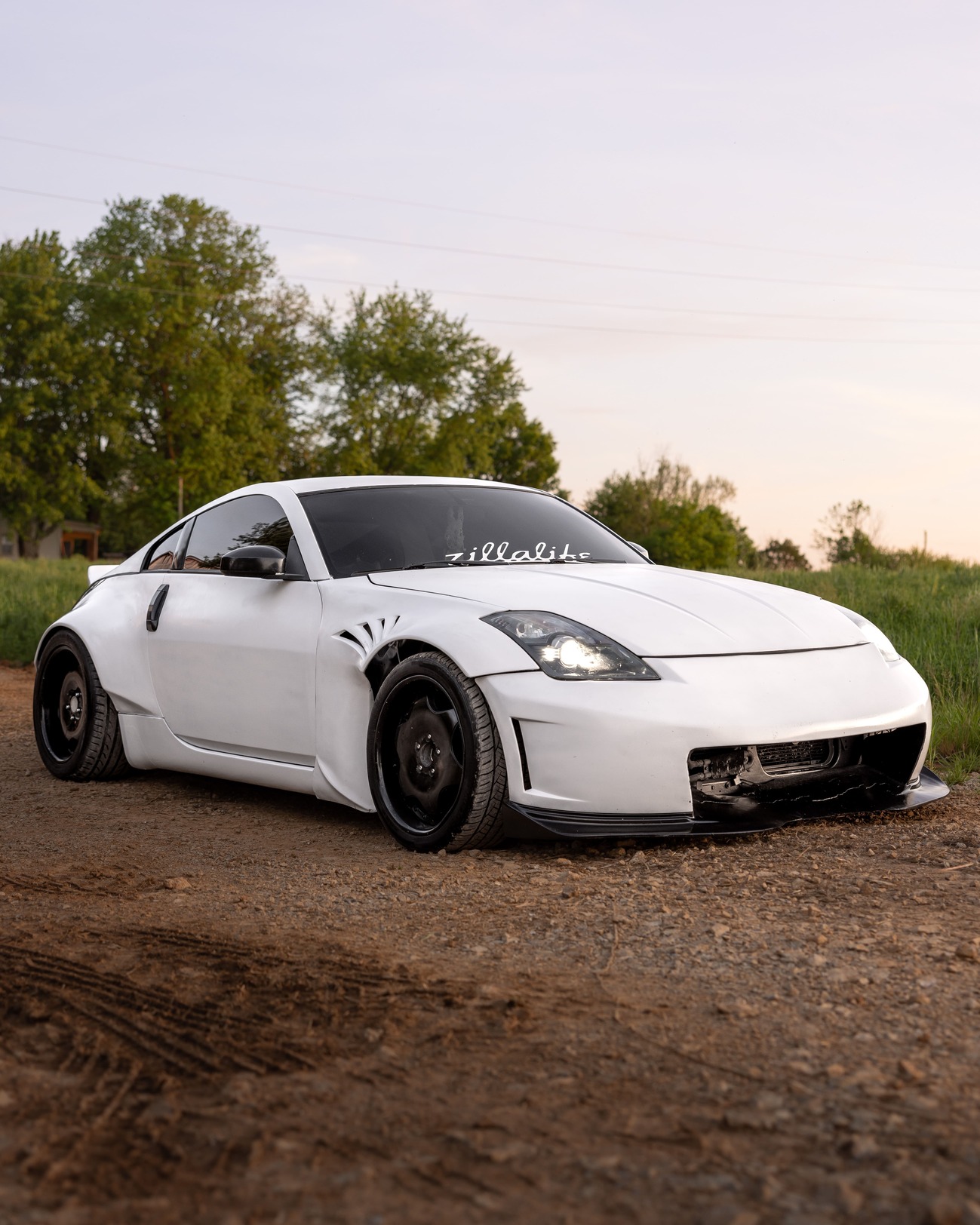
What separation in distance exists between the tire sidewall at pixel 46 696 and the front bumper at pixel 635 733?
2944 millimetres

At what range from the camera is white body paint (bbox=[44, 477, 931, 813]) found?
174 inches

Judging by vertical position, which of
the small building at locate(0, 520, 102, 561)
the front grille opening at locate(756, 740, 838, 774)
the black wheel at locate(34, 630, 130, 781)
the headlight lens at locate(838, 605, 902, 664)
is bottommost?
the black wheel at locate(34, 630, 130, 781)

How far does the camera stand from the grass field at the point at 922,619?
6695mm

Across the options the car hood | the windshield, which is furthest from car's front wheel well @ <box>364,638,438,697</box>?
the windshield

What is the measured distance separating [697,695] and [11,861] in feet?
8.41

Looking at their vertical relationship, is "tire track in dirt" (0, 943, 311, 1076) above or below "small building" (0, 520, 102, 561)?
below

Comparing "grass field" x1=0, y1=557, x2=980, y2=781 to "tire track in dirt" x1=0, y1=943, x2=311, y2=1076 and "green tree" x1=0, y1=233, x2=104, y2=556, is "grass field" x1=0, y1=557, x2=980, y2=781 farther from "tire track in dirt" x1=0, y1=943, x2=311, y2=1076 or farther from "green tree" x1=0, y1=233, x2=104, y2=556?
"green tree" x1=0, y1=233, x2=104, y2=556

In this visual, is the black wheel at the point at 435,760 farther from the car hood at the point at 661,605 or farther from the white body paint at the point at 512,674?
the car hood at the point at 661,605

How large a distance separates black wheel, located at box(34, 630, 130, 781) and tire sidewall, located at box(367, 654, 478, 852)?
7.36 feet

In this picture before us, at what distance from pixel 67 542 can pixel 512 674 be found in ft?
281

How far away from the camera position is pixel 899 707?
488 centimetres

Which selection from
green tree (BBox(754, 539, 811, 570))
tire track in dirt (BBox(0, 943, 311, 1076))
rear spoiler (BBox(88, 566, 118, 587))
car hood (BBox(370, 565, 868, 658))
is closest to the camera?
tire track in dirt (BBox(0, 943, 311, 1076))

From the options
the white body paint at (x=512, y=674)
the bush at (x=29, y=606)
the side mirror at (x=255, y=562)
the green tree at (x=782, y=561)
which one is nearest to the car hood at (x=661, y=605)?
the white body paint at (x=512, y=674)

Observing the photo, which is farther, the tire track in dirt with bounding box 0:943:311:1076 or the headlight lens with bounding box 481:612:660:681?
the headlight lens with bounding box 481:612:660:681
